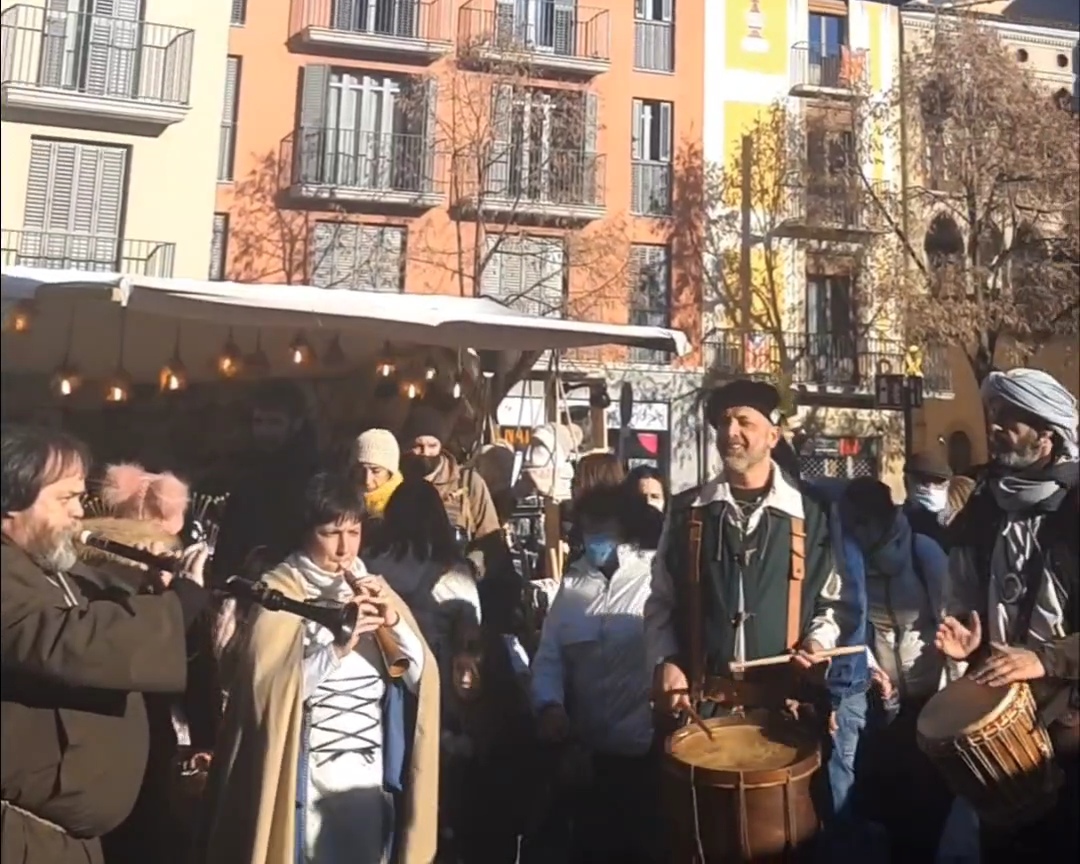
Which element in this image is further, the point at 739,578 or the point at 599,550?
the point at 599,550

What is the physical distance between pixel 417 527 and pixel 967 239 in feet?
5.43

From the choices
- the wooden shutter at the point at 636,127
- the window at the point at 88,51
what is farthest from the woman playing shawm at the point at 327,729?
the wooden shutter at the point at 636,127

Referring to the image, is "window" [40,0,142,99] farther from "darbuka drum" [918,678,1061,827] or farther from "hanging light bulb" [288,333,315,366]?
"darbuka drum" [918,678,1061,827]

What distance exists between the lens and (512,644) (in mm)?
3137

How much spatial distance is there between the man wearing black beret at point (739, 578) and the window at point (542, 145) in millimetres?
665

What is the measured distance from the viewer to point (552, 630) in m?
3.04

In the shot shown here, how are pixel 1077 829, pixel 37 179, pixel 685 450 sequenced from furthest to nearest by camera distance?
pixel 685 450, pixel 1077 829, pixel 37 179

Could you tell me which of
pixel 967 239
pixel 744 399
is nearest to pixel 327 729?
pixel 744 399

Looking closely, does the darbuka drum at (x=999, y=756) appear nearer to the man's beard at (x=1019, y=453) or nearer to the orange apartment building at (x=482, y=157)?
the man's beard at (x=1019, y=453)

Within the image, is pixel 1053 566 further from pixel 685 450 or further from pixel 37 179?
pixel 37 179

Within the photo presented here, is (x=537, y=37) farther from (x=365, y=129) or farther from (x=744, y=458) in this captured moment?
(x=744, y=458)

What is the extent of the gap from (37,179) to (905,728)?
2.48 metres

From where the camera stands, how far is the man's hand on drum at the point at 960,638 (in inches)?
114

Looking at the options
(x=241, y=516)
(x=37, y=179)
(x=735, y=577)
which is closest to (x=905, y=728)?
(x=735, y=577)
